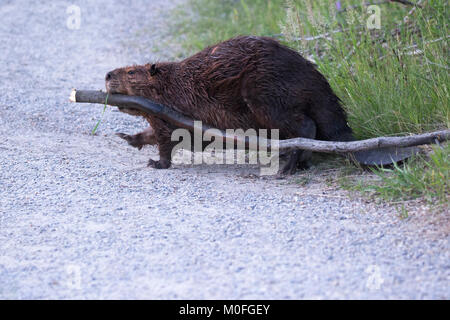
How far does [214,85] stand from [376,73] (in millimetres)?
1343

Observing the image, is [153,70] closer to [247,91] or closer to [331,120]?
[247,91]

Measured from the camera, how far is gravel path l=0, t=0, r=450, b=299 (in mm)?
2654

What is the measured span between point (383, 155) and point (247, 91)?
3.46ft

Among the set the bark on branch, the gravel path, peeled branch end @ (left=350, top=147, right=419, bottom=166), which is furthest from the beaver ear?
peeled branch end @ (left=350, top=147, right=419, bottom=166)

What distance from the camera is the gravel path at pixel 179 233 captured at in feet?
8.71

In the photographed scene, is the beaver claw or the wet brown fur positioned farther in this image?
the beaver claw

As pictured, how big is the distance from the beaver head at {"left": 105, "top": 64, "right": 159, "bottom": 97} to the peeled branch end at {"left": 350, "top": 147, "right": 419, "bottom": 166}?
64.6 inches

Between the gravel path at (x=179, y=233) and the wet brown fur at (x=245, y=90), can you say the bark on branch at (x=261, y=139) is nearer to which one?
the wet brown fur at (x=245, y=90)

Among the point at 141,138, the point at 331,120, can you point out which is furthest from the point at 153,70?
the point at 331,120

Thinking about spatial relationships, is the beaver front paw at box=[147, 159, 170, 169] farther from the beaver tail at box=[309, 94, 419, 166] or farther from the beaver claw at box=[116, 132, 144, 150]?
the beaver tail at box=[309, 94, 419, 166]

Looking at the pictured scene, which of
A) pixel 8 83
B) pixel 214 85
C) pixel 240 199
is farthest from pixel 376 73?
pixel 8 83

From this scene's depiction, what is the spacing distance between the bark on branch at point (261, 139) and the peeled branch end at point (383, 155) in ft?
0.15

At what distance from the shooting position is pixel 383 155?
3977 millimetres
